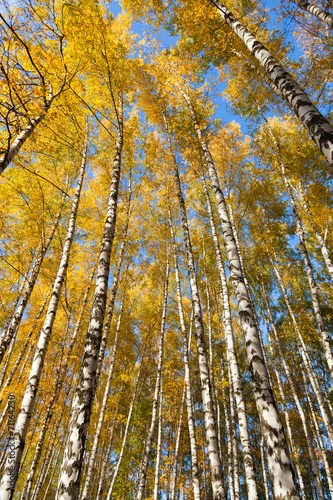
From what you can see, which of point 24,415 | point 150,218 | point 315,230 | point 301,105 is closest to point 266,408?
point 301,105

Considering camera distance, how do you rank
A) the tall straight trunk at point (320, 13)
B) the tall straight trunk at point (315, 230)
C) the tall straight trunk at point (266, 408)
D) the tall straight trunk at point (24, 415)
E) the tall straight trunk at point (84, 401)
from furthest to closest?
the tall straight trunk at point (315, 230) → the tall straight trunk at point (320, 13) → the tall straight trunk at point (24, 415) → the tall straight trunk at point (84, 401) → the tall straight trunk at point (266, 408)

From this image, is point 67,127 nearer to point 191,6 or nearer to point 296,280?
point 191,6

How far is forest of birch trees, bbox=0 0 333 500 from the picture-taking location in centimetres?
343

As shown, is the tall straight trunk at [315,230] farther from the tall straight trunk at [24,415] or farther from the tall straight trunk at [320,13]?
the tall straight trunk at [24,415]

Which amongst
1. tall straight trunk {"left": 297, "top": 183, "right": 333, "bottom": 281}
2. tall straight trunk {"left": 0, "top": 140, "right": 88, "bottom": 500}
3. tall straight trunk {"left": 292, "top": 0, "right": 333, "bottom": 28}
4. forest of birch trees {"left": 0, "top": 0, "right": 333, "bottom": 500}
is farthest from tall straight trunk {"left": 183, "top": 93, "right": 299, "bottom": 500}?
tall straight trunk {"left": 297, "top": 183, "right": 333, "bottom": 281}

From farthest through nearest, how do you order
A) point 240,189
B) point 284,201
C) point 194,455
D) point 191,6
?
point 284,201, point 240,189, point 191,6, point 194,455

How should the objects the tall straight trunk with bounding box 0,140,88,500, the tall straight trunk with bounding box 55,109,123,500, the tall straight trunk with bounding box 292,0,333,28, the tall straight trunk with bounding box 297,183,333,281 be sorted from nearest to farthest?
the tall straight trunk with bounding box 55,109,123,500 → the tall straight trunk with bounding box 0,140,88,500 → the tall straight trunk with bounding box 292,0,333,28 → the tall straight trunk with bounding box 297,183,333,281

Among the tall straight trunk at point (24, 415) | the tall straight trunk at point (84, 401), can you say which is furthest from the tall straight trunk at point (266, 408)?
the tall straight trunk at point (24, 415)

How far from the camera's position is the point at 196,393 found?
15.1m

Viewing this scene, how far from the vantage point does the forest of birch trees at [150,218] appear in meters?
3.43

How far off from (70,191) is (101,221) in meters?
1.53

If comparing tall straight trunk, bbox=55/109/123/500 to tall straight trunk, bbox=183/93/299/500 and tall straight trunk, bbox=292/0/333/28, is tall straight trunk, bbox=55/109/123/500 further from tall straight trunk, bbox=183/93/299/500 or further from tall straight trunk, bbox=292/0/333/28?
tall straight trunk, bbox=292/0/333/28

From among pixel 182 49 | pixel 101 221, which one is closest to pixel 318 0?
pixel 182 49

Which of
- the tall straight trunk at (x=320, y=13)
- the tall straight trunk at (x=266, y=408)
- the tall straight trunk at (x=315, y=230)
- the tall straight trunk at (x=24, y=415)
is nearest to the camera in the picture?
the tall straight trunk at (x=266, y=408)
